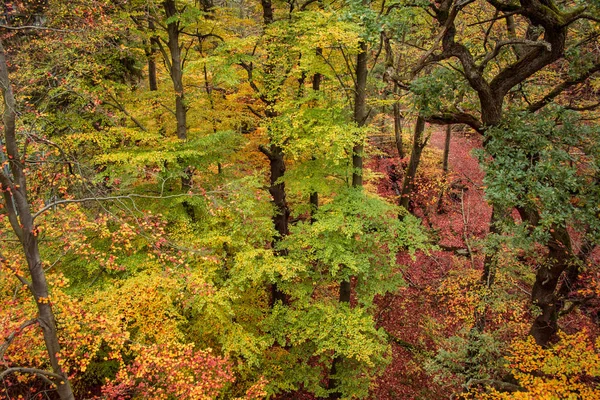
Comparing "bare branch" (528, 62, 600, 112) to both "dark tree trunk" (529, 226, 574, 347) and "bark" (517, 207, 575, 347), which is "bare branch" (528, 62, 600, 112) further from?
"dark tree trunk" (529, 226, 574, 347)

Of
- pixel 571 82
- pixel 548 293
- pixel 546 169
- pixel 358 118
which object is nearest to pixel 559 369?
pixel 548 293

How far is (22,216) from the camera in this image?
5723 mm

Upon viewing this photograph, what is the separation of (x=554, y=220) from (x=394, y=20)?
4.62m

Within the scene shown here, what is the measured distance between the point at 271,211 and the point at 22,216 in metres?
6.73

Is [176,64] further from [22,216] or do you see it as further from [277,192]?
[22,216]

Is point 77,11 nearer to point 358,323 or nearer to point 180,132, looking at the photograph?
point 180,132

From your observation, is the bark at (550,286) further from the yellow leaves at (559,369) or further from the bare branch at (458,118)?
the bare branch at (458,118)

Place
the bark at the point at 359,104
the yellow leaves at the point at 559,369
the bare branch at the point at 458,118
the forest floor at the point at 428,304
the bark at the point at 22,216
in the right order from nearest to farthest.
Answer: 1. the bark at the point at 22,216
2. the yellow leaves at the point at 559,369
3. the bare branch at the point at 458,118
4. the bark at the point at 359,104
5. the forest floor at the point at 428,304

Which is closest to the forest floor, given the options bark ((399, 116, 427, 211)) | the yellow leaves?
bark ((399, 116, 427, 211))

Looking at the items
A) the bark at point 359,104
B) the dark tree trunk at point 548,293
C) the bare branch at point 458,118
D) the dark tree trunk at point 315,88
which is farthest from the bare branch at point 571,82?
the dark tree trunk at point 315,88

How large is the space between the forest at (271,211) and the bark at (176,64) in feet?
0.24

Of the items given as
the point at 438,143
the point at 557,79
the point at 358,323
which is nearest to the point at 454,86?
the point at 557,79

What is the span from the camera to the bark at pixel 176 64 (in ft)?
35.6

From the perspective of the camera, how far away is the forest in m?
6.52
